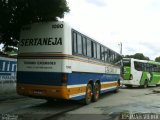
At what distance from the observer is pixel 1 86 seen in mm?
19406

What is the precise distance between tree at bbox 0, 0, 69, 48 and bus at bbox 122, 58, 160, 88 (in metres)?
16.3

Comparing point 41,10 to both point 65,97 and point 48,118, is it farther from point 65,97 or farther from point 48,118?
point 48,118

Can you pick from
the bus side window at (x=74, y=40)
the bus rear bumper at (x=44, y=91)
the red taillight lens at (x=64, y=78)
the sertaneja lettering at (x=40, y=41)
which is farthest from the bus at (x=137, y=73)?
the red taillight lens at (x=64, y=78)

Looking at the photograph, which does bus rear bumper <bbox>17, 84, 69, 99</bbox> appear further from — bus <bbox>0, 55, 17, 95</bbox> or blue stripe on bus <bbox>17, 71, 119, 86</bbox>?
bus <bbox>0, 55, 17, 95</bbox>

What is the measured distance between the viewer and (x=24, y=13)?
15633 millimetres

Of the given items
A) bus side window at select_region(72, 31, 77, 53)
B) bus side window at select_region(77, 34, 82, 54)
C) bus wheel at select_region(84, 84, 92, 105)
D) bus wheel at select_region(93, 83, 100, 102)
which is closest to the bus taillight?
bus side window at select_region(72, 31, 77, 53)

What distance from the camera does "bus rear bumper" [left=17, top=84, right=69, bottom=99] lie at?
13297 millimetres

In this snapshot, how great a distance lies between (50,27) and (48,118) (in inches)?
158

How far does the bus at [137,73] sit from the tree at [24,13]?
53.6ft

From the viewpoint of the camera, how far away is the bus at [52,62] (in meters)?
13.4

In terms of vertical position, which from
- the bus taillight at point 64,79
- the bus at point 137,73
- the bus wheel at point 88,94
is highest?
the bus at point 137,73

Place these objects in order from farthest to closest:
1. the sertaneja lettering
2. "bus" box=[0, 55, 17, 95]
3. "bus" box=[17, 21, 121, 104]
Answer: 1. "bus" box=[0, 55, 17, 95]
2. the sertaneja lettering
3. "bus" box=[17, 21, 121, 104]

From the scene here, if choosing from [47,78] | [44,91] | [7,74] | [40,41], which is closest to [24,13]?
[40,41]

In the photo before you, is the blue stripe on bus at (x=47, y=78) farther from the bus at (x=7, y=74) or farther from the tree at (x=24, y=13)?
the bus at (x=7, y=74)
